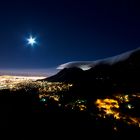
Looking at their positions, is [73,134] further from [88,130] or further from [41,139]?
[41,139]

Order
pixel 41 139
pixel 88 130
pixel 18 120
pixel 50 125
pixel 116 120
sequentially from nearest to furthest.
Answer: pixel 41 139
pixel 88 130
pixel 50 125
pixel 18 120
pixel 116 120

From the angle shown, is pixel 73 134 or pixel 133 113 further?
pixel 133 113

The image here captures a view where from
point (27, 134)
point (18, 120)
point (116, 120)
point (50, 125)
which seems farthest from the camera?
→ point (116, 120)

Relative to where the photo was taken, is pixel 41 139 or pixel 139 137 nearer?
pixel 41 139

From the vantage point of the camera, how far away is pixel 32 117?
63.2 meters

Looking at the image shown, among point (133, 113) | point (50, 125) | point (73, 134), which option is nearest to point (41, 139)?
point (73, 134)

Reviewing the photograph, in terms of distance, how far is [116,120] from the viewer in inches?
2448

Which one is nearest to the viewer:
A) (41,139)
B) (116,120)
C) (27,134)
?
(41,139)

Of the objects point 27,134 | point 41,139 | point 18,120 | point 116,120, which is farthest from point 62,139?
point 116,120

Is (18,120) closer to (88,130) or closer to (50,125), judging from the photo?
(50,125)

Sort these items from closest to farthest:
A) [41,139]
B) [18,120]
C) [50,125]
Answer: [41,139] < [50,125] < [18,120]

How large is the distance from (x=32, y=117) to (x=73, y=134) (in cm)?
2086

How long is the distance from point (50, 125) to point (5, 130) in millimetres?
12033

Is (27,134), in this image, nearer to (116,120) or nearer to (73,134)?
(73,134)
